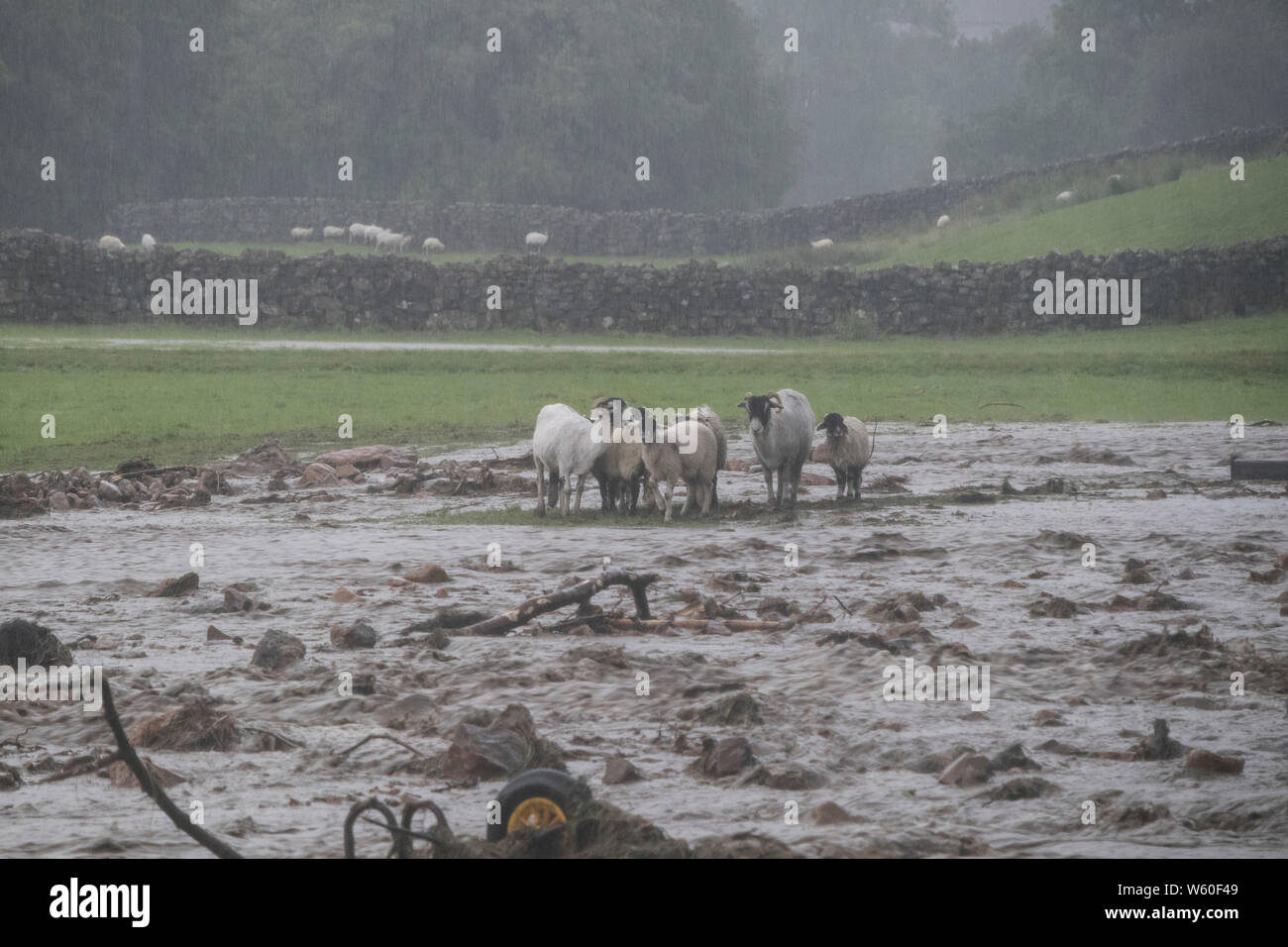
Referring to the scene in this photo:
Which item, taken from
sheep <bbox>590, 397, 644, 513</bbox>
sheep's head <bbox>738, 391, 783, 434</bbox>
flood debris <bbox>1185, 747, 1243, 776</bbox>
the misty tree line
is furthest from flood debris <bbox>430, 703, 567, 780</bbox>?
the misty tree line

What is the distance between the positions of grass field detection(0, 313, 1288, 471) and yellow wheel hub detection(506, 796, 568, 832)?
13362 millimetres

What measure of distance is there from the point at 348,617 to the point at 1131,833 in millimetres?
→ 5886

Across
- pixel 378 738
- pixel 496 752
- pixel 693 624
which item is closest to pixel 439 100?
pixel 693 624

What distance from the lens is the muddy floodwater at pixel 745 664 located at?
21.0ft

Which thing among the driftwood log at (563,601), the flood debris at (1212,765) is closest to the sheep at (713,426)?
the driftwood log at (563,601)

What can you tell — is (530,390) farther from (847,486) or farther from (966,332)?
(966,332)

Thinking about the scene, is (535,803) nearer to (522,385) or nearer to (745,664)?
(745,664)

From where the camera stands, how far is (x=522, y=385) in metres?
25.9

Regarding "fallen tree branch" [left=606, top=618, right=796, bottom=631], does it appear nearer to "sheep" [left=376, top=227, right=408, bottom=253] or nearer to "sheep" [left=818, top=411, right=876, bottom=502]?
"sheep" [left=818, top=411, right=876, bottom=502]

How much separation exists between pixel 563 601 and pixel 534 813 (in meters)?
3.94

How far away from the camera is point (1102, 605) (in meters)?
10.4

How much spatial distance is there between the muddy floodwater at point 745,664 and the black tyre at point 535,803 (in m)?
0.66

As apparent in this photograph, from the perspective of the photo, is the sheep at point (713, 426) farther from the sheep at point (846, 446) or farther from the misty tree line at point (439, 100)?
the misty tree line at point (439, 100)
